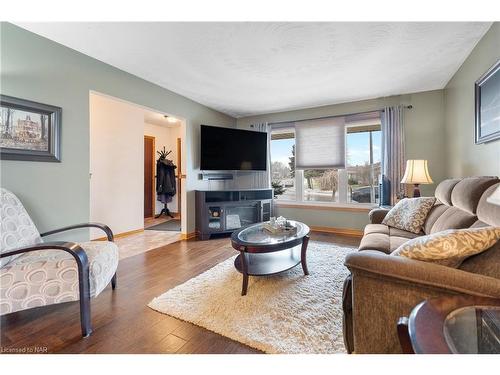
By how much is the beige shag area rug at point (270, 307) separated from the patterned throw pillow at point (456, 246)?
74cm

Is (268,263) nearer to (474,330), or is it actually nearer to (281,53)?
(474,330)

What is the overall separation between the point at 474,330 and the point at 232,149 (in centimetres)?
374

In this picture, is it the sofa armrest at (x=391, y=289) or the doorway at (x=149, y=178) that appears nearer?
the sofa armrest at (x=391, y=289)

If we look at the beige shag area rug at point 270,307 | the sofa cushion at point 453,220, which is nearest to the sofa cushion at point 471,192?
the sofa cushion at point 453,220

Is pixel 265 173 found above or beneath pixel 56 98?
beneath

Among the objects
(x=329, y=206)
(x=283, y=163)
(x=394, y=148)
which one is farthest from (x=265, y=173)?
(x=394, y=148)

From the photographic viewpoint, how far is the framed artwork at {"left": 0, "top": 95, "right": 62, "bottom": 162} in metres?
1.81

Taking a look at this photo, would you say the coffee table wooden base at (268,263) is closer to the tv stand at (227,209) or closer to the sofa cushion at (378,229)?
the sofa cushion at (378,229)

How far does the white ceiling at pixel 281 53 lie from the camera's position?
6.30ft

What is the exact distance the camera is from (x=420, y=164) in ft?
9.23

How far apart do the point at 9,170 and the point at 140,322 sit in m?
1.64

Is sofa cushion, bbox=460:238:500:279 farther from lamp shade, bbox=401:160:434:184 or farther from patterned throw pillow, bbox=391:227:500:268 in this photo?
lamp shade, bbox=401:160:434:184

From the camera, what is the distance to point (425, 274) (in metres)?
0.89

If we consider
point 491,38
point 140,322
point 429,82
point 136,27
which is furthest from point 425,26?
point 140,322
